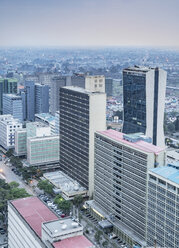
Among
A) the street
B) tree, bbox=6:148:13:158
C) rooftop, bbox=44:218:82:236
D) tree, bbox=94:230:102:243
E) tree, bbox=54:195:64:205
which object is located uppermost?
rooftop, bbox=44:218:82:236

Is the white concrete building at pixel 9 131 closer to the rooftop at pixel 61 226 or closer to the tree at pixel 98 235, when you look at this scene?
the tree at pixel 98 235

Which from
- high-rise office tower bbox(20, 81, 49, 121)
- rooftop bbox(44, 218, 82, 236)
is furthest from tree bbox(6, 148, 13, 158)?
rooftop bbox(44, 218, 82, 236)

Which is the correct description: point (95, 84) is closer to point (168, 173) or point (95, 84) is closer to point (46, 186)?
point (46, 186)

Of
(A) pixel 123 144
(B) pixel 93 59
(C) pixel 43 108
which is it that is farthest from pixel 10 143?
(B) pixel 93 59

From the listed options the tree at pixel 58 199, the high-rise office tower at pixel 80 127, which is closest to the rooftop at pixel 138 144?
the high-rise office tower at pixel 80 127

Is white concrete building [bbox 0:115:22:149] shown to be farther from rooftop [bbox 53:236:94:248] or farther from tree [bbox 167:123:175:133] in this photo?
rooftop [bbox 53:236:94:248]

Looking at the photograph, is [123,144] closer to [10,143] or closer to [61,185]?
[61,185]

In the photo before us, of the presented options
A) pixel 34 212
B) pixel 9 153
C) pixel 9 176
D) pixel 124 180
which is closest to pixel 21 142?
pixel 9 153
